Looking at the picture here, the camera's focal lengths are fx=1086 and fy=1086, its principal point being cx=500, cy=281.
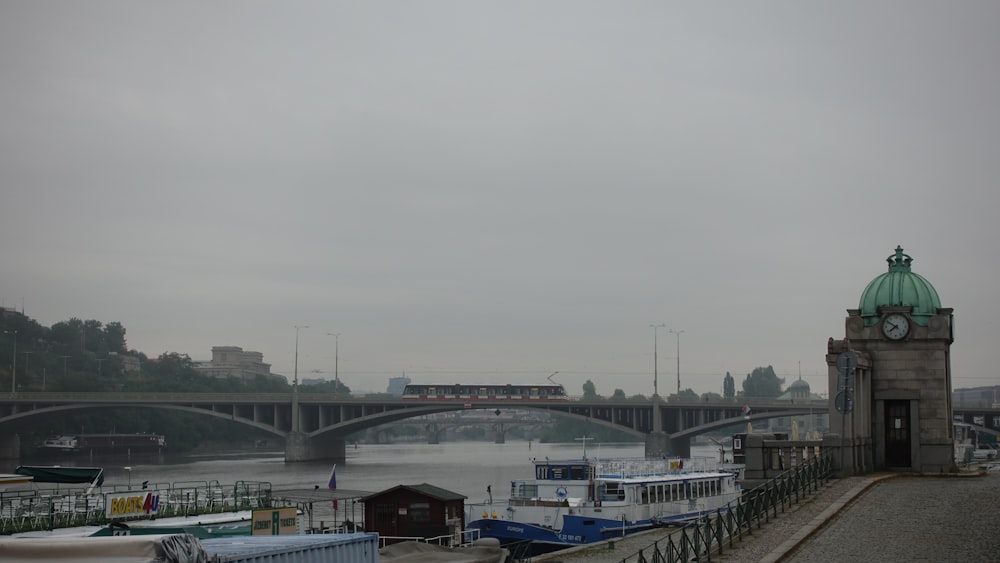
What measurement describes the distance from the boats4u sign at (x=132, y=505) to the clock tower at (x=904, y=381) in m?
29.8

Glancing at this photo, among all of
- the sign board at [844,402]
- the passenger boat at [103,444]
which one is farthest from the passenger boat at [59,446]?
the sign board at [844,402]

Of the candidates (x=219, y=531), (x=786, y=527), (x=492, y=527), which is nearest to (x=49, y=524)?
(x=219, y=531)

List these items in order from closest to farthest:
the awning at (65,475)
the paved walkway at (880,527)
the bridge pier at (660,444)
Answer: the paved walkway at (880,527) → the awning at (65,475) → the bridge pier at (660,444)

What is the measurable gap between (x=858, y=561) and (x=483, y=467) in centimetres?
11886

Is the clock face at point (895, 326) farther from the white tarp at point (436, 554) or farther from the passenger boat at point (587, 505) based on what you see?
the white tarp at point (436, 554)

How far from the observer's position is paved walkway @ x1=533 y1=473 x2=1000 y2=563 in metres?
26.0

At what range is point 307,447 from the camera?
492 ft

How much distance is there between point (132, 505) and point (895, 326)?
108ft

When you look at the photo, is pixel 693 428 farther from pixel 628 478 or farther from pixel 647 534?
pixel 647 534

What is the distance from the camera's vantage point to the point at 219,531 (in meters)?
42.1

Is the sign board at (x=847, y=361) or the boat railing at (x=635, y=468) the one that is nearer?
the sign board at (x=847, y=361)

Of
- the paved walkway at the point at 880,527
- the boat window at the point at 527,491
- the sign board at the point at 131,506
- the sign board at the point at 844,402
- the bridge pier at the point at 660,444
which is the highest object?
the sign board at the point at 844,402

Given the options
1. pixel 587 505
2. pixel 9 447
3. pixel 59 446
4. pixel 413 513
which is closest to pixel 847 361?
pixel 413 513

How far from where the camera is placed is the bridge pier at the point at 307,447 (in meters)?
148
